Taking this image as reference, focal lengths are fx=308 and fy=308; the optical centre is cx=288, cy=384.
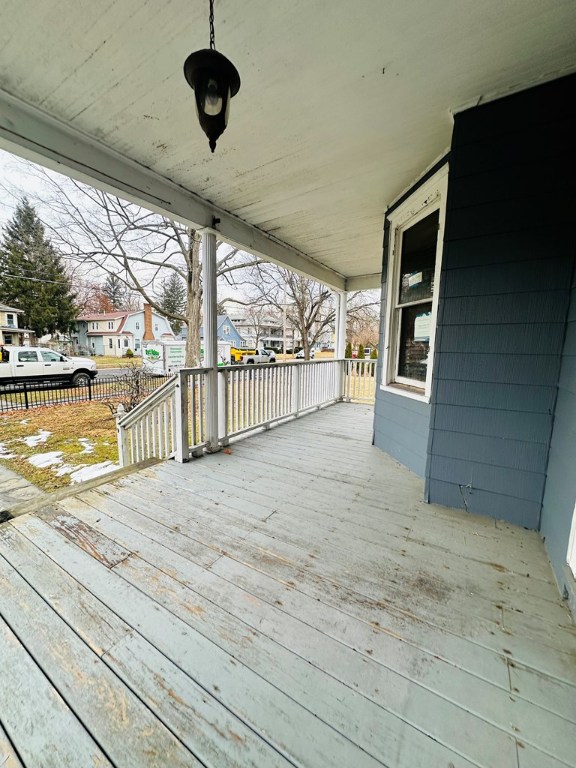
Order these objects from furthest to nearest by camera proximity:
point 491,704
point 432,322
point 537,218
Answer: point 432,322
point 537,218
point 491,704

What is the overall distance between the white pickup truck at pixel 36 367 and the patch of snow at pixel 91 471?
6416 millimetres

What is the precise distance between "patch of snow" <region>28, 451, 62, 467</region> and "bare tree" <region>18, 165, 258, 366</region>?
15.6ft

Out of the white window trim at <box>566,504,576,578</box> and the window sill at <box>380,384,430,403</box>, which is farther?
the window sill at <box>380,384,430,403</box>

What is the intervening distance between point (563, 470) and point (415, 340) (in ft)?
5.31

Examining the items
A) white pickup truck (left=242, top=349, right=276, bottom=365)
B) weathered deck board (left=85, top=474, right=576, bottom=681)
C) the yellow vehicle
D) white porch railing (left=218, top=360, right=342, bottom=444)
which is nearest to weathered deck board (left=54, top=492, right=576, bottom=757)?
weathered deck board (left=85, top=474, right=576, bottom=681)

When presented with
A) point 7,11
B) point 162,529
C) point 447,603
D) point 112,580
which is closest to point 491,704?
point 447,603

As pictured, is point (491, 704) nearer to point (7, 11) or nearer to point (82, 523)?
point (82, 523)

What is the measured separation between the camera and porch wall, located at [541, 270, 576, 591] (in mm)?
1509

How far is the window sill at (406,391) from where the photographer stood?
262 centimetres

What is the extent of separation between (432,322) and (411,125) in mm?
1371

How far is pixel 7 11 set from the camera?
54.9 inches

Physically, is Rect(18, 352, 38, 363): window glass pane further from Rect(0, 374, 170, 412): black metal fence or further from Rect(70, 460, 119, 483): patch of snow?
Rect(70, 460, 119, 483): patch of snow

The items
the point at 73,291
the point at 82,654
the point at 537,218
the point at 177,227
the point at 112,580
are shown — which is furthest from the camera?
the point at 73,291

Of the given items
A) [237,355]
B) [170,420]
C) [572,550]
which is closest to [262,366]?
[170,420]
